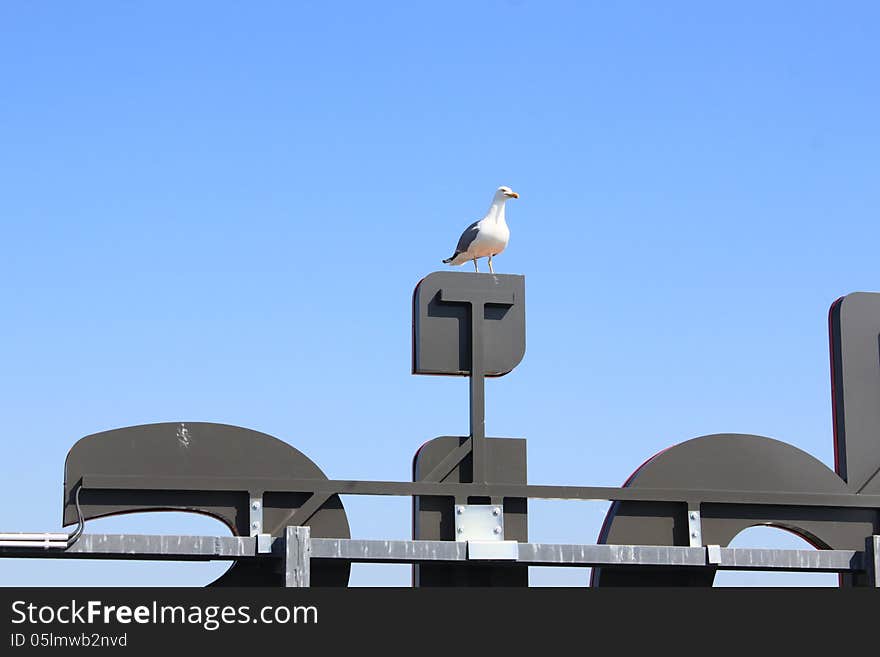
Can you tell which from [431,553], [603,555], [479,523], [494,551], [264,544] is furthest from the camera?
[479,523]

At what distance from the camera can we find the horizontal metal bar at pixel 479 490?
11.8m

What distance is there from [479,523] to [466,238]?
2.83 metres

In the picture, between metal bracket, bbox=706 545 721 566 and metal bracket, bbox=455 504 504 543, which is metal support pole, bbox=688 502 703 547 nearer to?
metal bracket, bbox=706 545 721 566

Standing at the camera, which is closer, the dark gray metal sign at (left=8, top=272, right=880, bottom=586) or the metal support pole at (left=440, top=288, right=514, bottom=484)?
the dark gray metal sign at (left=8, top=272, right=880, bottom=586)

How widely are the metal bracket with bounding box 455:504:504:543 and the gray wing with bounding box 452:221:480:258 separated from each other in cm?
258

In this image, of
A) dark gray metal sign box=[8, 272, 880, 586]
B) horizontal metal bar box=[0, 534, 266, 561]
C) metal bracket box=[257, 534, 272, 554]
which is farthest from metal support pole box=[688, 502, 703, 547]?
horizontal metal bar box=[0, 534, 266, 561]

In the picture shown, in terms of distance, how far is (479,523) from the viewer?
40.3 ft

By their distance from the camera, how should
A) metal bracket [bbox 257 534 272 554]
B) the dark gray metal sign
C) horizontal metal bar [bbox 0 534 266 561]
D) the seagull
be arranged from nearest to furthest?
horizontal metal bar [bbox 0 534 266 561]
metal bracket [bbox 257 534 272 554]
the dark gray metal sign
the seagull

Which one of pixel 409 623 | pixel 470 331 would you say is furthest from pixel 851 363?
pixel 409 623

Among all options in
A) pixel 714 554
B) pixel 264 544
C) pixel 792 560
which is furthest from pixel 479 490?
pixel 792 560

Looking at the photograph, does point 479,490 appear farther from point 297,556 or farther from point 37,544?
point 37,544

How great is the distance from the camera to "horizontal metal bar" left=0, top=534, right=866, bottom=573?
37.5 feet

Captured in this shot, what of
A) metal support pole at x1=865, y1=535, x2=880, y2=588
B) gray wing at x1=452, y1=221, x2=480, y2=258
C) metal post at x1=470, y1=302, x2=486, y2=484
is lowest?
metal support pole at x1=865, y1=535, x2=880, y2=588

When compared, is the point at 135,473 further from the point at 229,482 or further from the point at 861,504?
the point at 861,504
